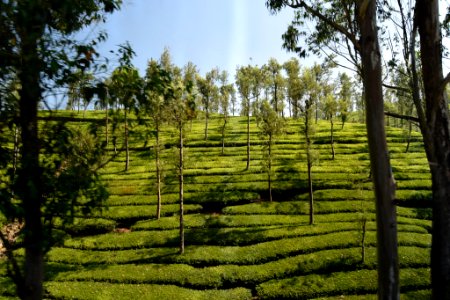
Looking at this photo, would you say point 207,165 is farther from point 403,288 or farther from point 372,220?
point 403,288

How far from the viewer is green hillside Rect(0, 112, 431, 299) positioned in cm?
3169

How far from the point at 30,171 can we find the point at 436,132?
12107 millimetres

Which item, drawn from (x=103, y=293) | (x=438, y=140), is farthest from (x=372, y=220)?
(x=438, y=140)

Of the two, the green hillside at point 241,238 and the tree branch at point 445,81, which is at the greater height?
the tree branch at point 445,81

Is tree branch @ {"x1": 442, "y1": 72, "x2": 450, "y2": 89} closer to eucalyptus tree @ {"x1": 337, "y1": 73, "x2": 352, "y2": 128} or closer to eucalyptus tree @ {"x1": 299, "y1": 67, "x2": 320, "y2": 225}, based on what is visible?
eucalyptus tree @ {"x1": 299, "y1": 67, "x2": 320, "y2": 225}

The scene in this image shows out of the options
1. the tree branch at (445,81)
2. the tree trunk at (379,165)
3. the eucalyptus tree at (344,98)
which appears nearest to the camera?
Result: the tree trunk at (379,165)

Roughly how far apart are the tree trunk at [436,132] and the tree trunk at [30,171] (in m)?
11.4

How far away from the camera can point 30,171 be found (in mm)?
7793

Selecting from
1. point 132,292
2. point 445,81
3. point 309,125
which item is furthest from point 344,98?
point 445,81

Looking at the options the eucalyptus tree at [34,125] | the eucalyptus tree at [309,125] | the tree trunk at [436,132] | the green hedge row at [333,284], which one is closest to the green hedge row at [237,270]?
the green hedge row at [333,284]

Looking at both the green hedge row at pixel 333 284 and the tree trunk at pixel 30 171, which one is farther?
the green hedge row at pixel 333 284

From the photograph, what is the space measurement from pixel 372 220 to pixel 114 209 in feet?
106

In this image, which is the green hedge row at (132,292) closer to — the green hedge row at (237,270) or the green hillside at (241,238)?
the green hillside at (241,238)

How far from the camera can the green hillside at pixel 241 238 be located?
31.7 meters
